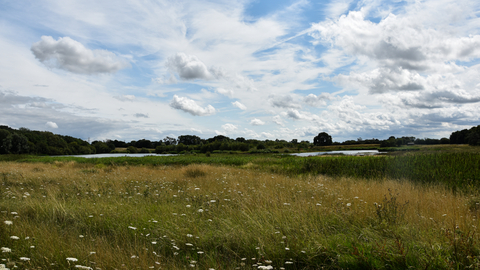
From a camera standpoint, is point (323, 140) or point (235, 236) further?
point (323, 140)

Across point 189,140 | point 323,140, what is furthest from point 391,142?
point 189,140

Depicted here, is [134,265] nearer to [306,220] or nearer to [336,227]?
[306,220]

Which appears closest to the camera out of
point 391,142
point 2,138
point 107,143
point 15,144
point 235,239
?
point 235,239

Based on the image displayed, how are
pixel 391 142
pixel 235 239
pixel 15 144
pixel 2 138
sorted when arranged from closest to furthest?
pixel 235 239
pixel 391 142
pixel 2 138
pixel 15 144

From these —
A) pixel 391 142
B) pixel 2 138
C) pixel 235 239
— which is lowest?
pixel 235 239

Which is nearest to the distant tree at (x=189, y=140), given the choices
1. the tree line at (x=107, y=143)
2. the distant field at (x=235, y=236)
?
the tree line at (x=107, y=143)

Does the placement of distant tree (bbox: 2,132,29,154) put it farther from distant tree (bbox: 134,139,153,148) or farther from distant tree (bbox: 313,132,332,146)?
distant tree (bbox: 313,132,332,146)

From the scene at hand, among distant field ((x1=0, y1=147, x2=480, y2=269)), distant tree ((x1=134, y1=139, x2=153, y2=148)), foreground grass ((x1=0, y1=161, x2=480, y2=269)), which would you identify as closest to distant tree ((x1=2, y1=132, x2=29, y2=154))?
distant tree ((x1=134, y1=139, x2=153, y2=148))

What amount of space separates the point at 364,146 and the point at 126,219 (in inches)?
3999

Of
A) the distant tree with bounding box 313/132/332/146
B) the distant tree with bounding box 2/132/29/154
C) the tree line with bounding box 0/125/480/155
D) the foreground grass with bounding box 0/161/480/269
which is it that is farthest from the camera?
the distant tree with bounding box 313/132/332/146

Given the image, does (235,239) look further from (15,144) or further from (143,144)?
(143,144)

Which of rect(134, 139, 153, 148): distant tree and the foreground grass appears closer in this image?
the foreground grass

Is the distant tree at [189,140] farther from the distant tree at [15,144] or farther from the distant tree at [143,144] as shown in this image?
the distant tree at [15,144]

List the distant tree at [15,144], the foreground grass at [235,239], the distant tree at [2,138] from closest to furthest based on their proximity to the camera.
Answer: the foreground grass at [235,239]
the distant tree at [15,144]
the distant tree at [2,138]
